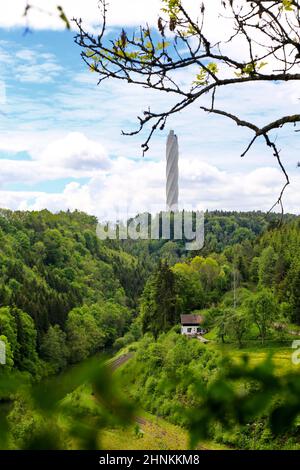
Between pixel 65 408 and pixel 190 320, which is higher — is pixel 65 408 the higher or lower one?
the higher one

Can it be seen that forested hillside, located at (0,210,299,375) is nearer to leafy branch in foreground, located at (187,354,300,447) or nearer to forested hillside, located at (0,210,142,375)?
forested hillside, located at (0,210,142,375)

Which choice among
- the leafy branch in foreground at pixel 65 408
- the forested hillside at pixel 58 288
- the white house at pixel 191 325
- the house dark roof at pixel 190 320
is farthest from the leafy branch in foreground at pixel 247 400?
the house dark roof at pixel 190 320

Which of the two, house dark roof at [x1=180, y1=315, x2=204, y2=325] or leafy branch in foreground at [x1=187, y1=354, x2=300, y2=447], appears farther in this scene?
house dark roof at [x1=180, y1=315, x2=204, y2=325]

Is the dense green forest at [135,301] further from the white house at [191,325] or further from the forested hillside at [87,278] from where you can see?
the white house at [191,325]

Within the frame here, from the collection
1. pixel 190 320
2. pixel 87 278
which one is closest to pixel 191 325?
pixel 190 320

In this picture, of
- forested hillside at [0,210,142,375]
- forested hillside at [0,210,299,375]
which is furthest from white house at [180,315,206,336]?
forested hillside at [0,210,142,375]

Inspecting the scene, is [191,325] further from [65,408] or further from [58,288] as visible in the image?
[65,408]

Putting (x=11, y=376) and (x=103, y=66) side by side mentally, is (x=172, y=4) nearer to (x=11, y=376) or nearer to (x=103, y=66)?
(x=103, y=66)
